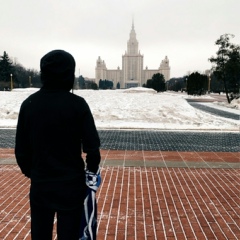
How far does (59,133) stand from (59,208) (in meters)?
0.53

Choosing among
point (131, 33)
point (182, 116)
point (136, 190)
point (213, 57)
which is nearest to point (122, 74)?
point (131, 33)

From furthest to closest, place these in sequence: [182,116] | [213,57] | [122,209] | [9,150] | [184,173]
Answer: [213,57] → [182,116] → [9,150] → [184,173] → [122,209]

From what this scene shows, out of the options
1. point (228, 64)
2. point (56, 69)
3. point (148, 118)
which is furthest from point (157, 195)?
point (228, 64)

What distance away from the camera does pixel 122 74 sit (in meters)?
173

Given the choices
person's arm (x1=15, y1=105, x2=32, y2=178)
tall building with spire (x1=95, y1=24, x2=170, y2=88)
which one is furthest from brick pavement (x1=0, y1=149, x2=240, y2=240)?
tall building with spire (x1=95, y1=24, x2=170, y2=88)

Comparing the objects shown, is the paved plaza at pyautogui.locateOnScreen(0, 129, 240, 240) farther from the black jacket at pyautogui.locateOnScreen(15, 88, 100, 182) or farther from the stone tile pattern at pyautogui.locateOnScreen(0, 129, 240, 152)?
the black jacket at pyautogui.locateOnScreen(15, 88, 100, 182)

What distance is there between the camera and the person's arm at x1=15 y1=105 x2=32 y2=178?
2.20 m

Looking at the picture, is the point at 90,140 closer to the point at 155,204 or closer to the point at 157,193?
the point at 155,204

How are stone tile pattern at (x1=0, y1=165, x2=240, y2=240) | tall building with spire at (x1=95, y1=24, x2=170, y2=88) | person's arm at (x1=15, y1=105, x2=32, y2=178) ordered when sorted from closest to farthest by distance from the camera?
person's arm at (x1=15, y1=105, x2=32, y2=178)
stone tile pattern at (x1=0, y1=165, x2=240, y2=240)
tall building with spire at (x1=95, y1=24, x2=170, y2=88)

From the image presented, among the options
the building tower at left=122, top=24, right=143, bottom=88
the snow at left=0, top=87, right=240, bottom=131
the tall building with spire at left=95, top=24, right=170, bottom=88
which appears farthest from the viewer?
the tall building with spire at left=95, top=24, right=170, bottom=88

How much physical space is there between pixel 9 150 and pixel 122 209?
5.23 meters

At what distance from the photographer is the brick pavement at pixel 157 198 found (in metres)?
3.76

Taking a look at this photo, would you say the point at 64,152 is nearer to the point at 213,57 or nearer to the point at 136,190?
the point at 136,190

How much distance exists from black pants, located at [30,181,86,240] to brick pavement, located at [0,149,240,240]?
1526mm
